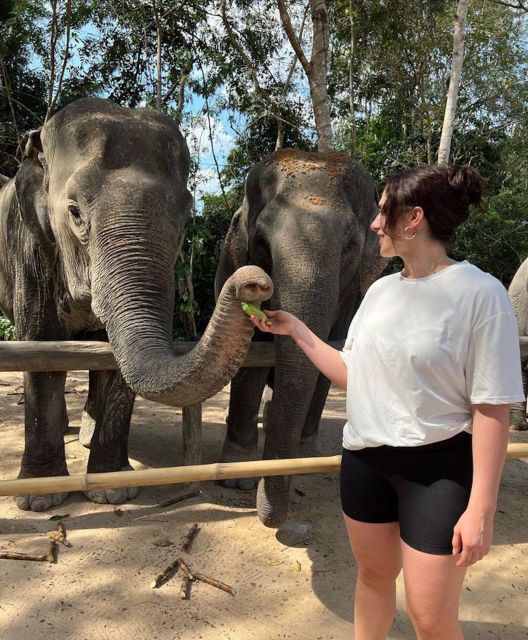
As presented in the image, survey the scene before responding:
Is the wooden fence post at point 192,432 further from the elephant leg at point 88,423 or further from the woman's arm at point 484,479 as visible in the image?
the woman's arm at point 484,479

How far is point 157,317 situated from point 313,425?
8.64 feet

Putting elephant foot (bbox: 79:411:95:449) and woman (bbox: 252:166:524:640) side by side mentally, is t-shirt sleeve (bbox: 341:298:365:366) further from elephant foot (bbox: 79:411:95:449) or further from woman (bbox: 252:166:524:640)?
elephant foot (bbox: 79:411:95:449)

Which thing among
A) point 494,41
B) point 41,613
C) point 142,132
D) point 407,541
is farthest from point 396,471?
point 494,41

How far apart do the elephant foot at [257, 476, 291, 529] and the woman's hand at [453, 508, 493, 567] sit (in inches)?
64.9

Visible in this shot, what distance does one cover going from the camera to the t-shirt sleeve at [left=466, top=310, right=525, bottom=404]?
154cm

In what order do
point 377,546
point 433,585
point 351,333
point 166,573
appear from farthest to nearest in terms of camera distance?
point 166,573 < point 351,333 < point 377,546 < point 433,585

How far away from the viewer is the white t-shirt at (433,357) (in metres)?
1.55

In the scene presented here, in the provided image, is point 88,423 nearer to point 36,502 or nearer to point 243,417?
point 36,502

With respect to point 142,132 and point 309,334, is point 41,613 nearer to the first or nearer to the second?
point 309,334

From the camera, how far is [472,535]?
1.55 meters

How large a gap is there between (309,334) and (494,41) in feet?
59.9

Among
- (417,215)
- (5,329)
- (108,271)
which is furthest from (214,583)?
(5,329)

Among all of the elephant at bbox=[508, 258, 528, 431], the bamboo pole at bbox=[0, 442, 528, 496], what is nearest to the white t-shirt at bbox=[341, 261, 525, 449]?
the bamboo pole at bbox=[0, 442, 528, 496]

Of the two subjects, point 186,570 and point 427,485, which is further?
point 186,570
